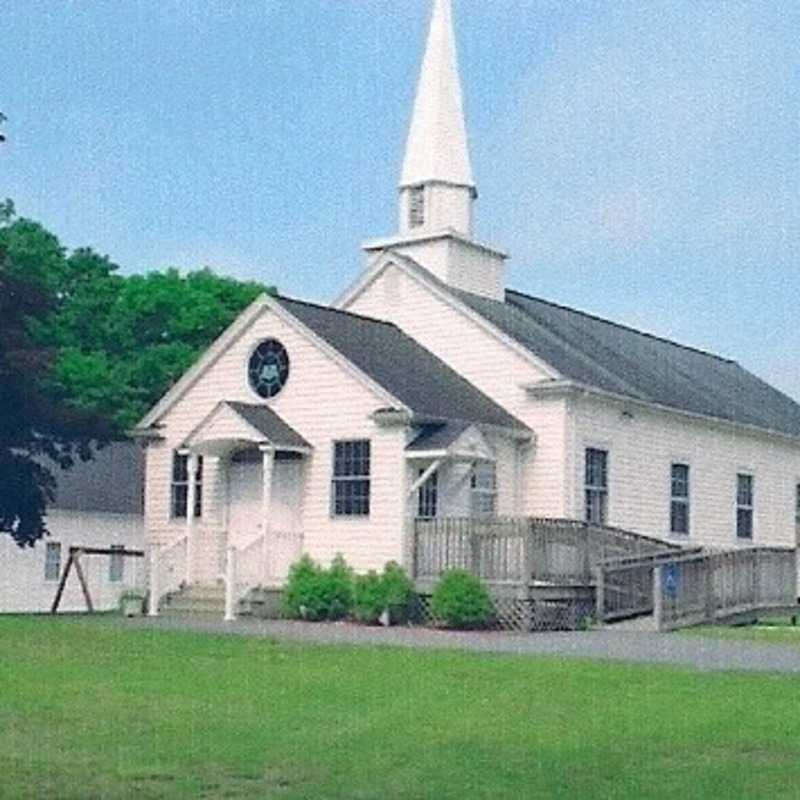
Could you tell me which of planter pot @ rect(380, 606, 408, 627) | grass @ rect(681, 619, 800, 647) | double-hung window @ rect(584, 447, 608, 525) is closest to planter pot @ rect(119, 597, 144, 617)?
planter pot @ rect(380, 606, 408, 627)

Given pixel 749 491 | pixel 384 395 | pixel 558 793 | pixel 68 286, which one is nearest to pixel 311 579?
pixel 384 395

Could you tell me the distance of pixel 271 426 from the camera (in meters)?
30.1

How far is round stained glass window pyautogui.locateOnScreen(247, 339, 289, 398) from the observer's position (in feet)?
102

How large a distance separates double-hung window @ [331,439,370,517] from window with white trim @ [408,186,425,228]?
279 inches

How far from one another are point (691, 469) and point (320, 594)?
34.8 ft

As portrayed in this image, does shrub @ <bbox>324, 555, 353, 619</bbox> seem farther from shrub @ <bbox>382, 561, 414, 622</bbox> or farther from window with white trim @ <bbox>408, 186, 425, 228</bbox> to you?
window with white trim @ <bbox>408, 186, 425, 228</bbox>

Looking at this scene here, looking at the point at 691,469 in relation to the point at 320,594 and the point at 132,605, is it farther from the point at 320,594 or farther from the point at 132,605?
the point at 132,605

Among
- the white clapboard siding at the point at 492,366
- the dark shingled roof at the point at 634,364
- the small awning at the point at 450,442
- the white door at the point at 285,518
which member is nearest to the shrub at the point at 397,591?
the small awning at the point at 450,442

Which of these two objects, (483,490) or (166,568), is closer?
(483,490)

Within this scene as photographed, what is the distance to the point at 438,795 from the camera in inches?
369

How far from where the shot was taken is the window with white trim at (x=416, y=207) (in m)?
35.2

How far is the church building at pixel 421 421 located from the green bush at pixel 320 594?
97cm

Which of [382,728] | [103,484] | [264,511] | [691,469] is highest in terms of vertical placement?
[691,469]

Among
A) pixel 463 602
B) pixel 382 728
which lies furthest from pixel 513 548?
pixel 382 728
